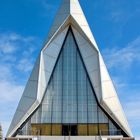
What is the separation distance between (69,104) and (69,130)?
2691 mm

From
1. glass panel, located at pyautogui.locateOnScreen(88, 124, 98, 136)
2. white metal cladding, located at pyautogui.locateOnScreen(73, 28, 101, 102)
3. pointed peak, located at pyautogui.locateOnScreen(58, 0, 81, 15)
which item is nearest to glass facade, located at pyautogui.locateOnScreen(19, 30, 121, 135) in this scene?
glass panel, located at pyautogui.locateOnScreen(88, 124, 98, 136)

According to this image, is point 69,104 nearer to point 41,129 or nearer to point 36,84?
point 41,129

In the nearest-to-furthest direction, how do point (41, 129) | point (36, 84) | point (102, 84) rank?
point (41, 129)
point (102, 84)
point (36, 84)

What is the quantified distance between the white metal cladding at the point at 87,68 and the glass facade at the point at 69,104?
0.64m

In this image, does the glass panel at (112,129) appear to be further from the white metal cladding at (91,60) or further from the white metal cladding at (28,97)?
the white metal cladding at (28,97)

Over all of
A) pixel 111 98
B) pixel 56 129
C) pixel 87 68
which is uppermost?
pixel 87 68

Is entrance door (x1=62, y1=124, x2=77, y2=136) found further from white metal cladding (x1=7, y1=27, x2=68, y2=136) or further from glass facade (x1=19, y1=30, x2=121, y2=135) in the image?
white metal cladding (x1=7, y1=27, x2=68, y2=136)

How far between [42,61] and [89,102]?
6.46m

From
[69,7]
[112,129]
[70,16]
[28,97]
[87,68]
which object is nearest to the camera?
[112,129]

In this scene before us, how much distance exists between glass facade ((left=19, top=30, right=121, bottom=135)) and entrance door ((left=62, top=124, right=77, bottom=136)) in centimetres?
31

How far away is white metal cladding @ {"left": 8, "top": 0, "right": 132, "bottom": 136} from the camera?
27875mm

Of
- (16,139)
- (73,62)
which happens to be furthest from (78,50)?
(16,139)

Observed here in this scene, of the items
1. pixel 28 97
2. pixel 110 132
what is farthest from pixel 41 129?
pixel 110 132

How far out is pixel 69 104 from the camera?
2898 centimetres
